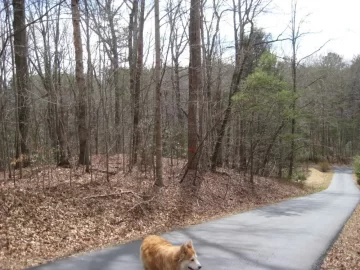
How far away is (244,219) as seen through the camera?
1358 cm

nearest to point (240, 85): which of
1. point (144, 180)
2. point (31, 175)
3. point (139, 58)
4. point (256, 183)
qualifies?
point (256, 183)

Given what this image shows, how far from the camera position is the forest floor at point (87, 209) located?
7777mm

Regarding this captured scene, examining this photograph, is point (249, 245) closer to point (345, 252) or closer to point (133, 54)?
point (345, 252)

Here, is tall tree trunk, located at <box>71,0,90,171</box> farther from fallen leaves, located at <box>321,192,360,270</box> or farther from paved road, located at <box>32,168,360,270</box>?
fallen leaves, located at <box>321,192,360,270</box>

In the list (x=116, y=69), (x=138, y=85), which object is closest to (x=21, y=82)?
(x=116, y=69)

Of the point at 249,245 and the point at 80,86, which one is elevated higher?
the point at 80,86

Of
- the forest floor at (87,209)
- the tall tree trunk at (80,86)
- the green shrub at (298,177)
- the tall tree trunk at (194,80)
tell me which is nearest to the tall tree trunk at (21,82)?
the forest floor at (87,209)

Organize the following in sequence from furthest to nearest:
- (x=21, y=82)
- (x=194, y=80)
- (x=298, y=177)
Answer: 1. (x=298, y=177)
2. (x=194, y=80)
3. (x=21, y=82)

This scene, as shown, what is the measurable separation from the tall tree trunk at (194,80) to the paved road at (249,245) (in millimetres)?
4463

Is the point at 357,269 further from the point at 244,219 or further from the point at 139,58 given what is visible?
the point at 139,58

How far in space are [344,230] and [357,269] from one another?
504 cm

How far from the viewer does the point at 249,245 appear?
9.18m

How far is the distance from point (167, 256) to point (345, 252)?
19.6 feet

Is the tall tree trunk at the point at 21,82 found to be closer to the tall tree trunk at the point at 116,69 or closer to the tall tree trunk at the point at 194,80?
the tall tree trunk at the point at 116,69
